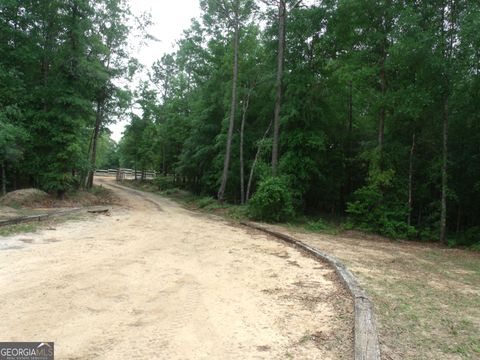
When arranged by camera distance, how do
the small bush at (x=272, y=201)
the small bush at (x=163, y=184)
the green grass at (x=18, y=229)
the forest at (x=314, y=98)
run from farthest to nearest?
the small bush at (x=163, y=184), the small bush at (x=272, y=201), the forest at (x=314, y=98), the green grass at (x=18, y=229)

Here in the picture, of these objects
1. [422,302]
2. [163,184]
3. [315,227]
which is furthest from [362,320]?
[163,184]

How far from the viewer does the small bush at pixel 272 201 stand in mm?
14109

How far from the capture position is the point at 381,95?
44.9ft

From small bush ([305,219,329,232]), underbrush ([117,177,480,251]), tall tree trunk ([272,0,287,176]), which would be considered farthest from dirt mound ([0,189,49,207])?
small bush ([305,219,329,232])

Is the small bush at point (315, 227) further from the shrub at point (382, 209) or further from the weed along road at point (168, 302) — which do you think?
the weed along road at point (168, 302)

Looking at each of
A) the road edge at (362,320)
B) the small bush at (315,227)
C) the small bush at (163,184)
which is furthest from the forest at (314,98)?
the small bush at (163,184)

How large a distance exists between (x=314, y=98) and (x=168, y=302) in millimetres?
14319

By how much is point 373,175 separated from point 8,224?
13.3m

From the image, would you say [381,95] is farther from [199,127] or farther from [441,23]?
[199,127]

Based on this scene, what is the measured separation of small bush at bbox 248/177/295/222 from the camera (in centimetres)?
1411

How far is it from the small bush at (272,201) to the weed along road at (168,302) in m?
6.28

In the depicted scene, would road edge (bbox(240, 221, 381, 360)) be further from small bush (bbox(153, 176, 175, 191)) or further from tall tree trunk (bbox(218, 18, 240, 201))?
small bush (bbox(153, 176, 175, 191))

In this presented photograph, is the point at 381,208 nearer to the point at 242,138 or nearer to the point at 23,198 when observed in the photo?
the point at 242,138

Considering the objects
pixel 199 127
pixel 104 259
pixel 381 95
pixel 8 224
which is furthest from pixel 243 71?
pixel 104 259
